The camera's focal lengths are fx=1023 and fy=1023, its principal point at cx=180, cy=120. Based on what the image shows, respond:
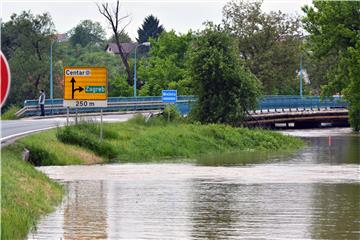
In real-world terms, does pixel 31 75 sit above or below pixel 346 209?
above

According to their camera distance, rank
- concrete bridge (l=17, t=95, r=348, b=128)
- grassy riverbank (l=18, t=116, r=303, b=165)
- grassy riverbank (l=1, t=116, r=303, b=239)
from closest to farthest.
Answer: grassy riverbank (l=1, t=116, r=303, b=239) < grassy riverbank (l=18, t=116, r=303, b=165) < concrete bridge (l=17, t=95, r=348, b=128)

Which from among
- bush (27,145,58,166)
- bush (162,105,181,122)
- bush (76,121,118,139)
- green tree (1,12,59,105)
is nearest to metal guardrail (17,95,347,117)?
bush (162,105,181,122)

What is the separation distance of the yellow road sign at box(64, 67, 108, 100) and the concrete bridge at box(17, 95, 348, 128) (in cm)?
2421

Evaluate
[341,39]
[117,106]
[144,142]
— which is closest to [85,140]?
[144,142]

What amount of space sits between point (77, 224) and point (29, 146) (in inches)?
589

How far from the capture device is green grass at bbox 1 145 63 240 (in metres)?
17.2

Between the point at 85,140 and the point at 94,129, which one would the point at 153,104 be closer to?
the point at 94,129

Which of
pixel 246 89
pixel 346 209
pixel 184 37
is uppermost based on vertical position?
pixel 184 37

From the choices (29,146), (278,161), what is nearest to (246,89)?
(278,161)

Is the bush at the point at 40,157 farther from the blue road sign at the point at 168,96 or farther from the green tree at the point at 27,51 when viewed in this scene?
the green tree at the point at 27,51

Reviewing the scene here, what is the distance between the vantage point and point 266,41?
10238 cm

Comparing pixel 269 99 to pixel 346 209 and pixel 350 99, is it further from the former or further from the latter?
pixel 346 209

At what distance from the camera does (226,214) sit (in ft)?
71.3

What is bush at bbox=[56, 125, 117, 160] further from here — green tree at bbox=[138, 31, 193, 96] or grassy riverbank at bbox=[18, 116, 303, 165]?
green tree at bbox=[138, 31, 193, 96]
